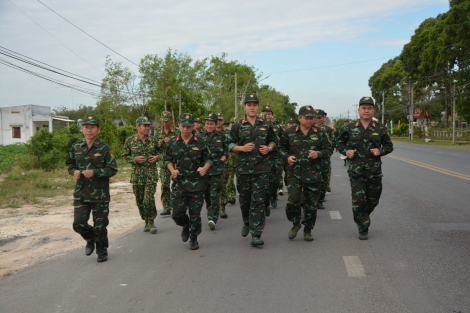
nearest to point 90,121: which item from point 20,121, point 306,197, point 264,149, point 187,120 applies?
point 187,120

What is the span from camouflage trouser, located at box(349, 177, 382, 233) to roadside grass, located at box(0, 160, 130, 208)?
7.88m

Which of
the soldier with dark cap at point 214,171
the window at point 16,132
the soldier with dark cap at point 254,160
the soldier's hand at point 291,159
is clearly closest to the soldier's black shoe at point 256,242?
the soldier with dark cap at point 254,160

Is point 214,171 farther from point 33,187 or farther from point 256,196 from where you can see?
point 33,187

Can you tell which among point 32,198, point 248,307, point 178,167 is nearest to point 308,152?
point 178,167

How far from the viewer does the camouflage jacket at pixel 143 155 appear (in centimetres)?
776

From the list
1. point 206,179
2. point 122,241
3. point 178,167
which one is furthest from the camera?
point 206,179

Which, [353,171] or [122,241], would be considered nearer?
[353,171]

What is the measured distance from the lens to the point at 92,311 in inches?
176

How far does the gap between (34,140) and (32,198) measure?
25.3 ft

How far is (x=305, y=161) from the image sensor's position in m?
6.91

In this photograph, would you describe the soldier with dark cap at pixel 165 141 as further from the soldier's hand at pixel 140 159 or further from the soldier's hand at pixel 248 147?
the soldier's hand at pixel 248 147

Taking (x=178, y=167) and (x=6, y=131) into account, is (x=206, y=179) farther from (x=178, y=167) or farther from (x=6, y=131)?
(x=6, y=131)

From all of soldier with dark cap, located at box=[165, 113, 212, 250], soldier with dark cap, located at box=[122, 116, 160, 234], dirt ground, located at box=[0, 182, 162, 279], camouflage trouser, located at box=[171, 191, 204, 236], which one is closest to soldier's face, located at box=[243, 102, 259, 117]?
soldier with dark cap, located at box=[165, 113, 212, 250]

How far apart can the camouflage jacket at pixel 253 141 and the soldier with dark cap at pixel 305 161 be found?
30 centimetres
